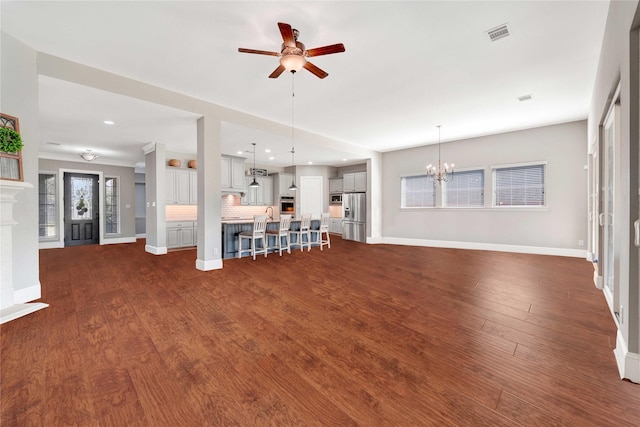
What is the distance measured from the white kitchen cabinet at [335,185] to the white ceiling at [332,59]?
14.2 feet

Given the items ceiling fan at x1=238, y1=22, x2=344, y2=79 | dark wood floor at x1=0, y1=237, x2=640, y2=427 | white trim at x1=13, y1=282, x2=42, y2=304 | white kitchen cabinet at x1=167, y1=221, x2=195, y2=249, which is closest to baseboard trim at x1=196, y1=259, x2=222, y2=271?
dark wood floor at x1=0, y1=237, x2=640, y2=427

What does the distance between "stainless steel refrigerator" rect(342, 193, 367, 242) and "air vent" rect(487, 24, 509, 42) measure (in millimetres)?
5927

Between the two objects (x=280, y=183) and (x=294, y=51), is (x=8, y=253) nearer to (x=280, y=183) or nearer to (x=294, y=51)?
(x=294, y=51)

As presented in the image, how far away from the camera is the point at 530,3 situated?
241 cm

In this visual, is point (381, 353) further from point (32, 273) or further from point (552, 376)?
point (32, 273)

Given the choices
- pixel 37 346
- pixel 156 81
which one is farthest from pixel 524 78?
pixel 37 346

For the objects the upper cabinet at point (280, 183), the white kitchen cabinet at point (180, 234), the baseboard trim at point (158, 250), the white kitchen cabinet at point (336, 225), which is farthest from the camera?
the white kitchen cabinet at point (336, 225)

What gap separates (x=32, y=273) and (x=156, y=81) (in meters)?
2.79

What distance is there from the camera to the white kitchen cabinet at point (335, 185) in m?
10.0

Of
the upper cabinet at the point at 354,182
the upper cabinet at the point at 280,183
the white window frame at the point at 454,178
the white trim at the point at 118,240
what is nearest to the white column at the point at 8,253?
the white trim at the point at 118,240

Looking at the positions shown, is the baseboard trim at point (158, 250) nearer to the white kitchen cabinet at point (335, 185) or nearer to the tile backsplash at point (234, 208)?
the tile backsplash at point (234, 208)

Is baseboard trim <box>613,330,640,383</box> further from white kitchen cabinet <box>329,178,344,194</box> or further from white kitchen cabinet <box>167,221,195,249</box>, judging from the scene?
white kitchen cabinet <box>329,178,344,194</box>

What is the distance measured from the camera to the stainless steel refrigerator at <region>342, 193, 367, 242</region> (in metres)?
8.66

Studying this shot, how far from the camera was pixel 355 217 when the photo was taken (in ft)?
29.2
